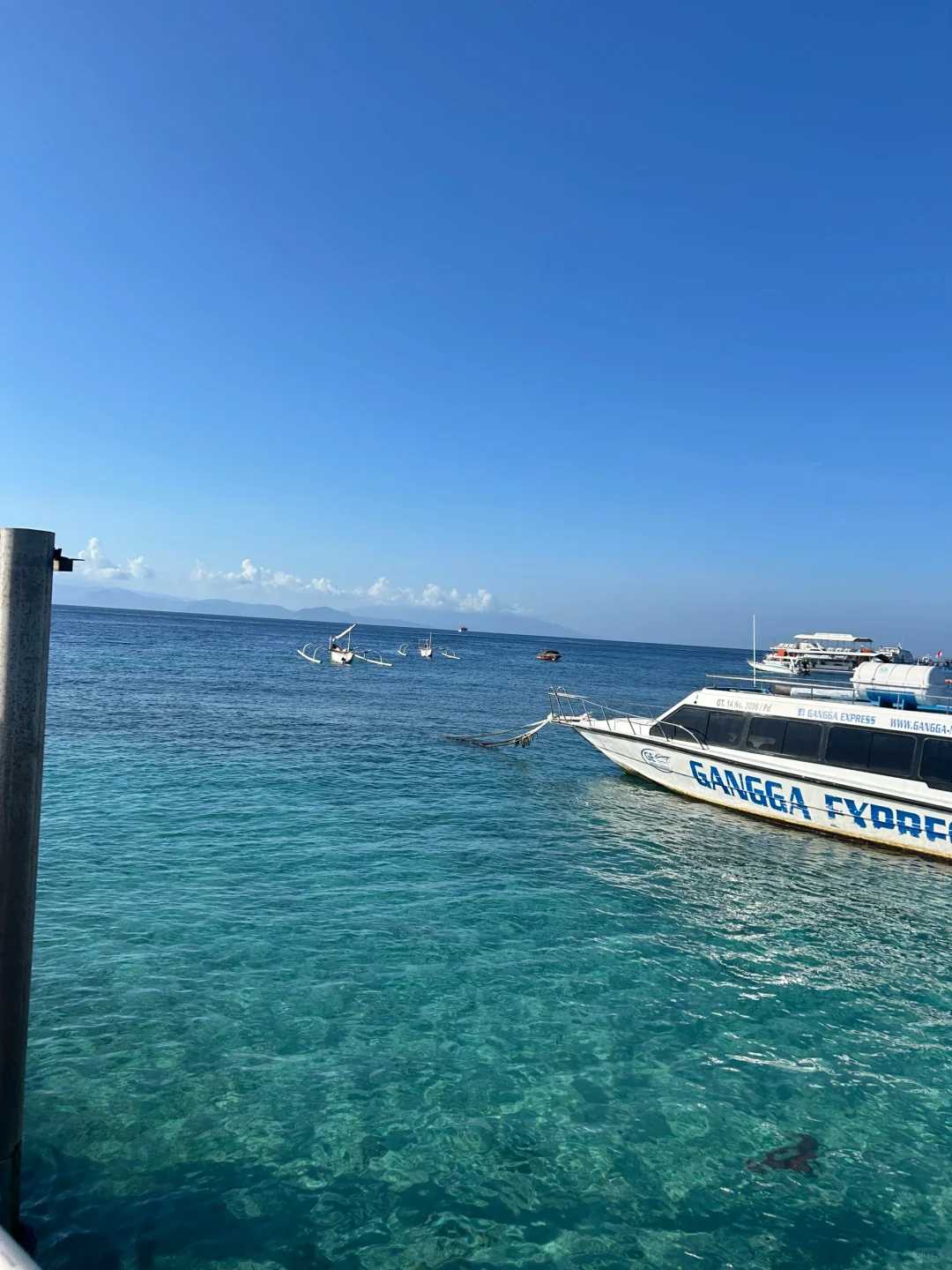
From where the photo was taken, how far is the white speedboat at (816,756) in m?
17.8

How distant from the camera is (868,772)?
18.6 meters

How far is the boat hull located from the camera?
1762 centimetres

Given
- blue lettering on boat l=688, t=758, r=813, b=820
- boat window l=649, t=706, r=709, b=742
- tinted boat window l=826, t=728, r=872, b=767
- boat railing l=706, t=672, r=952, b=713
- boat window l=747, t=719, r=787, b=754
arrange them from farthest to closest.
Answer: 1. boat window l=649, t=706, r=709, b=742
2. boat railing l=706, t=672, r=952, b=713
3. boat window l=747, t=719, r=787, b=754
4. blue lettering on boat l=688, t=758, r=813, b=820
5. tinted boat window l=826, t=728, r=872, b=767

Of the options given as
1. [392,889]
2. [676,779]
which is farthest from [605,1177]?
[676,779]

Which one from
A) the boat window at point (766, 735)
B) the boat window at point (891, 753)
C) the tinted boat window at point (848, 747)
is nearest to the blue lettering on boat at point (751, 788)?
the boat window at point (766, 735)

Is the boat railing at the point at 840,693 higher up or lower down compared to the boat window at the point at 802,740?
higher up

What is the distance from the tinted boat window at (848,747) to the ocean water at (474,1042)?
204 cm

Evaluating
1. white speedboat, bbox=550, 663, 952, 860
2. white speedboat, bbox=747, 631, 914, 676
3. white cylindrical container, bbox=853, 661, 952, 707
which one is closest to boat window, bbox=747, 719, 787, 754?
white speedboat, bbox=550, 663, 952, 860

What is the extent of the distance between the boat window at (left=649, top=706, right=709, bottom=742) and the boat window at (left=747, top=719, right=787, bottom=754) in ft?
4.71

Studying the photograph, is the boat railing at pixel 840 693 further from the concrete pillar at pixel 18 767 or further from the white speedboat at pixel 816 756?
the concrete pillar at pixel 18 767

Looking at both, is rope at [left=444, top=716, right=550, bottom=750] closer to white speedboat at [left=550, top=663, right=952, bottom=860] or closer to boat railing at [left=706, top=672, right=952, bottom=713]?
white speedboat at [left=550, top=663, right=952, bottom=860]

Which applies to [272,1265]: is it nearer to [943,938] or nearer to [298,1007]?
[298,1007]

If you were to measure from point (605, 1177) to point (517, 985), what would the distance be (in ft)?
11.7

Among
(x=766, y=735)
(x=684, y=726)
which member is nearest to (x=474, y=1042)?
(x=766, y=735)
